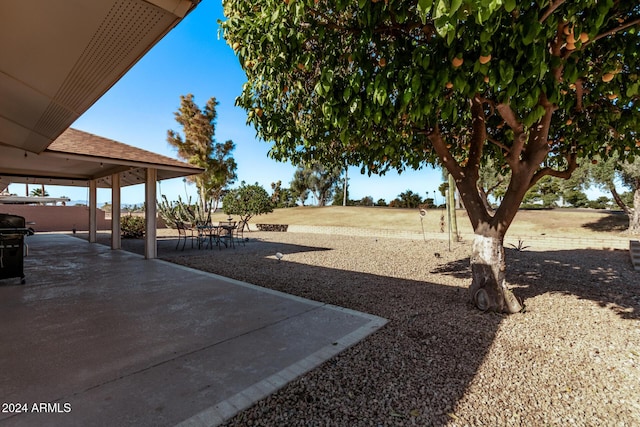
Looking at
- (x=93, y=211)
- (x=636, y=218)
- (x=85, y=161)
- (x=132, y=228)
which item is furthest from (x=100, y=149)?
(x=636, y=218)

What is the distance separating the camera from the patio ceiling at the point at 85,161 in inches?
315

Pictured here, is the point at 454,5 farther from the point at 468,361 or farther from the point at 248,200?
the point at 248,200

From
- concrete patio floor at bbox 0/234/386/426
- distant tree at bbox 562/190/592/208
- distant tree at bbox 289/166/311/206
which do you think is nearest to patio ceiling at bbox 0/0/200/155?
concrete patio floor at bbox 0/234/386/426

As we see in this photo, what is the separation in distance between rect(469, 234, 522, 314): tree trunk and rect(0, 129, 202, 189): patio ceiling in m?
8.39

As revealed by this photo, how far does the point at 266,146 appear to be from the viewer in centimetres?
465

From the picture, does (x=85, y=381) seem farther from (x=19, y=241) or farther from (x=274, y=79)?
(x=19, y=241)

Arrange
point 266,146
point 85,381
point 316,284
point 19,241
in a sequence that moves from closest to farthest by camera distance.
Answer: point 85,381 < point 266,146 < point 19,241 < point 316,284

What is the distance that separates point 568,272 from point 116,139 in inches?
561

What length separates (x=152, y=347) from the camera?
119 inches

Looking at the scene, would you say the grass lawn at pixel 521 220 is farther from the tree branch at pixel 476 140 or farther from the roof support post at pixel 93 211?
the roof support post at pixel 93 211

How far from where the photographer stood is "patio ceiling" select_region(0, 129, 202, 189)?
801 cm

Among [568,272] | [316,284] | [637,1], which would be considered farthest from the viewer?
[568,272]

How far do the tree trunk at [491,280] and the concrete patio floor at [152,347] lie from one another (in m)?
1.78

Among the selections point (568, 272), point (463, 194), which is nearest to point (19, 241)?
point (463, 194)
